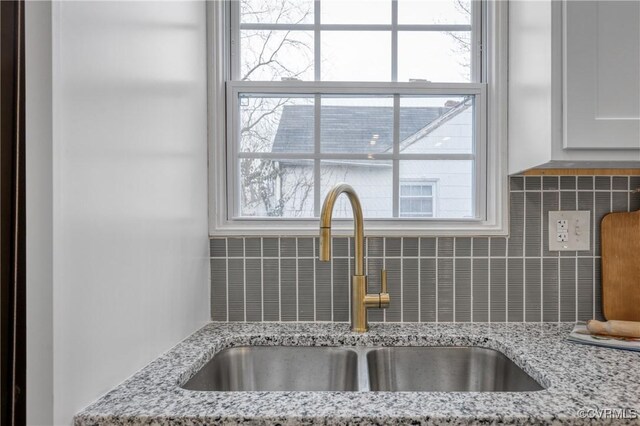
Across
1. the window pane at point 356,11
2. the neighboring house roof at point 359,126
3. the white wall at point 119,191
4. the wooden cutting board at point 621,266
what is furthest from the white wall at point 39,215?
the wooden cutting board at point 621,266

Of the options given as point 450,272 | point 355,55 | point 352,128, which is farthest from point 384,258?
point 355,55

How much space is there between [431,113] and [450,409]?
0.99 metres

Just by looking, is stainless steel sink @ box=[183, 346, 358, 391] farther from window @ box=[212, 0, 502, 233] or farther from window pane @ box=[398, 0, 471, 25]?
window pane @ box=[398, 0, 471, 25]

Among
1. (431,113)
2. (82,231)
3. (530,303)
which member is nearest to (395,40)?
(431,113)

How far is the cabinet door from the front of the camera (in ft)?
3.18

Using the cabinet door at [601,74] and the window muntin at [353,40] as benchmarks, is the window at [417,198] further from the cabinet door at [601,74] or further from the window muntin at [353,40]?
the cabinet door at [601,74]

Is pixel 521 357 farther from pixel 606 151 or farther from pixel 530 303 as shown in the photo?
pixel 606 151

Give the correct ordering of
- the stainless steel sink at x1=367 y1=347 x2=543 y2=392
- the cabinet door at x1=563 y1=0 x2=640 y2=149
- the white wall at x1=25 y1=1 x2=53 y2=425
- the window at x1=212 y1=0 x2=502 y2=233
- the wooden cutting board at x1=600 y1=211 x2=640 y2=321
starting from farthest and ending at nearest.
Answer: the window at x1=212 y1=0 x2=502 y2=233 < the wooden cutting board at x1=600 y1=211 x2=640 y2=321 < the stainless steel sink at x1=367 y1=347 x2=543 y2=392 < the cabinet door at x1=563 y1=0 x2=640 y2=149 < the white wall at x1=25 y1=1 x2=53 y2=425

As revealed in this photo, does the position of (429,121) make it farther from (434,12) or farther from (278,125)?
(278,125)

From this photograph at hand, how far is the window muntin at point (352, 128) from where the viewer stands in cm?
138

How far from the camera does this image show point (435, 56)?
4.62 feet

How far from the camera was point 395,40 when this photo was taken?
1.41 metres

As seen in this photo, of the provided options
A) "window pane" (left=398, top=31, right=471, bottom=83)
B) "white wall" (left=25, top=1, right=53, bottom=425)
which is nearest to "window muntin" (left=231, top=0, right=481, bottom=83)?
"window pane" (left=398, top=31, right=471, bottom=83)

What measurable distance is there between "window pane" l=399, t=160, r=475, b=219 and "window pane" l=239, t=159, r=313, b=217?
34 cm
